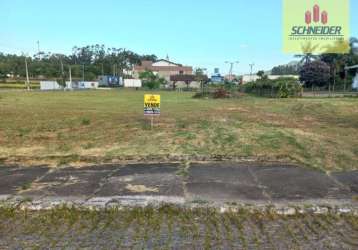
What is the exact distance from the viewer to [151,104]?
32.3ft

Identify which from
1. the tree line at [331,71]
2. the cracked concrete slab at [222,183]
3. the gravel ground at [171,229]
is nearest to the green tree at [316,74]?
the tree line at [331,71]

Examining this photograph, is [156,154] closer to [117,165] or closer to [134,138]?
[117,165]

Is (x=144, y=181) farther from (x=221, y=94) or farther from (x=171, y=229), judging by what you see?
(x=221, y=94)

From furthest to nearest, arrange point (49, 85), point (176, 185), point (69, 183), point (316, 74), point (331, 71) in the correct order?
point (49, 85) → point (331, 71) → point (316, 74) → point (69, 183) → point (176, 185)

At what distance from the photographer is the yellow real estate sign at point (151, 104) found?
9.77 m

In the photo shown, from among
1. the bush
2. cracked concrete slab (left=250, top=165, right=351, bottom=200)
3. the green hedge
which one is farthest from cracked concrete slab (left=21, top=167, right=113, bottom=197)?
the green hedge

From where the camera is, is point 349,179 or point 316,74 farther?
point 316,74

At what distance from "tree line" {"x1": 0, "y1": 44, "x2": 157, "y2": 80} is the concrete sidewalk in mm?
84808

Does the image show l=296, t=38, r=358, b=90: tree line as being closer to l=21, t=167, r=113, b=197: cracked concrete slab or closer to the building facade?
l=21, t=167, r=113, b=197: cracked concrete slab

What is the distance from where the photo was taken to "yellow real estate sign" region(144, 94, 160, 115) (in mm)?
9766

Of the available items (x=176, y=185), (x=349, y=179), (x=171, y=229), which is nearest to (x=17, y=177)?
(x=176, y=185)

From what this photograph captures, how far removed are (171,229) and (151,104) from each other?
6189mm

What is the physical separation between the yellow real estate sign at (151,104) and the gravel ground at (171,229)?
5535 millimetres

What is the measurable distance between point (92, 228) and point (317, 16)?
820 inches
